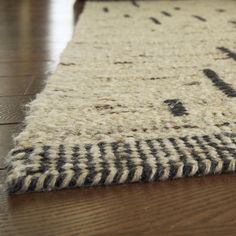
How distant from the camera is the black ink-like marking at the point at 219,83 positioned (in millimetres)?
591

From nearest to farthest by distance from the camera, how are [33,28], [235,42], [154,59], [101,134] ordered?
[101,134], [154,59], [235,42], [33,28]

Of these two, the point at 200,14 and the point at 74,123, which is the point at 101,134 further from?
the point at 200,14

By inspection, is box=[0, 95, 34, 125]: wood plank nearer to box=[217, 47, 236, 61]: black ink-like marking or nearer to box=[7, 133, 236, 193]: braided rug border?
box=[7, 133, 236, 193]: braided rug border

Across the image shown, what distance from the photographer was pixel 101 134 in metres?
0.45

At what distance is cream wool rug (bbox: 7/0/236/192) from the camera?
381 millimetres

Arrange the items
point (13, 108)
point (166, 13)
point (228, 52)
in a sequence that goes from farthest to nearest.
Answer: point (166, 13) → point (228, 52) → point (13, 108)

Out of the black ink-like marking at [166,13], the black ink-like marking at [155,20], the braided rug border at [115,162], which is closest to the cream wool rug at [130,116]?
the braided rug border at [115,162]

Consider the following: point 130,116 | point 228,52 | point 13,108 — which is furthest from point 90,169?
point 228,52

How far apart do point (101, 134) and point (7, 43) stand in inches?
28.5

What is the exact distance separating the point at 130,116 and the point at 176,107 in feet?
0.23

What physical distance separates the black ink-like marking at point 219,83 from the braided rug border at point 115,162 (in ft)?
0.57

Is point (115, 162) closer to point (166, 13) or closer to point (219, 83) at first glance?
point (219, 83)

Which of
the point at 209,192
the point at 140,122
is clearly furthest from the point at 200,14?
the point at 209,192

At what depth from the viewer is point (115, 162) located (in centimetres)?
39
